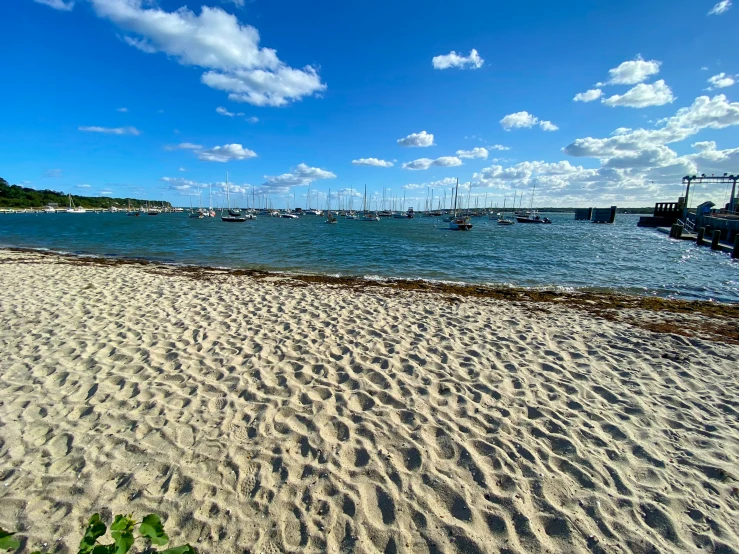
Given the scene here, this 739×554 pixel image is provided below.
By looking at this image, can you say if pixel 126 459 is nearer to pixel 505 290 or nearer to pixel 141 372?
pixel 141 372

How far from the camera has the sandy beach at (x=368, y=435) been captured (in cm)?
283

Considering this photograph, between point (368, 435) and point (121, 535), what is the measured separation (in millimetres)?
2452

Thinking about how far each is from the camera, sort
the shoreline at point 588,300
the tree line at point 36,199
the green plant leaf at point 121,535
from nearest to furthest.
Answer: the green plant leaf at point 121,535 → the shoreline at point 588,300 → the tree line at point 36,199

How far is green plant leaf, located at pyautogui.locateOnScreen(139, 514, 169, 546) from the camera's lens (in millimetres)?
1870

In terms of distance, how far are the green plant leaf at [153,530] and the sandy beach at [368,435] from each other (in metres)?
0.90

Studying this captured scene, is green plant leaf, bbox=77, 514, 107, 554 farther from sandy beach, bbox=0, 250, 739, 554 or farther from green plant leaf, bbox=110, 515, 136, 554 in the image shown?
sandy beach, bbox=0, 250, 739, 554

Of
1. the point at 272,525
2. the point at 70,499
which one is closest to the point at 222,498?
the point at 272,525

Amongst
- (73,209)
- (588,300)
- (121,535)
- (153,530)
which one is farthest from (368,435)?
(73,209)

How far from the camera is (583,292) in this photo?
13.1 m

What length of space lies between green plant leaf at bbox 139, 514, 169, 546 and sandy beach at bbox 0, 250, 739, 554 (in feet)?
2.94

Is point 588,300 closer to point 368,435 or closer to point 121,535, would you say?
point 368,435

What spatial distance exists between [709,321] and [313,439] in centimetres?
1119

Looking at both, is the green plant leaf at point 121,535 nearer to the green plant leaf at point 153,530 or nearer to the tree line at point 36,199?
the green plant leaf at point 153,530

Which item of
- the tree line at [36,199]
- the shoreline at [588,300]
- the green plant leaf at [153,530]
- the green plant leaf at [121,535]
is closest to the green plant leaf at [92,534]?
the green plant leaf at [121,535]
